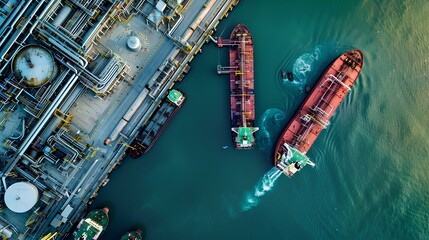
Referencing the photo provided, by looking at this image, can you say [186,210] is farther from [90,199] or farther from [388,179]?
[388,179]

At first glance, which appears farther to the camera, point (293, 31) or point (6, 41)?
point (293, 31)

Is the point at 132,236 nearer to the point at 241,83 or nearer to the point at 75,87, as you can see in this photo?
the point at 75,87

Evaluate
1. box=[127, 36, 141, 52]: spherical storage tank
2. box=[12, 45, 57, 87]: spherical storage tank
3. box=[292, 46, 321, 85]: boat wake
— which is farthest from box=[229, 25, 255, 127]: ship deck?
box=[12, 45, 57, 87]: spherical storage tank

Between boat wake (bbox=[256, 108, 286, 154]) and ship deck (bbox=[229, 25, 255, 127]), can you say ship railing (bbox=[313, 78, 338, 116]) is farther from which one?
ship deck (bbox=[229, 25, 255, 127])

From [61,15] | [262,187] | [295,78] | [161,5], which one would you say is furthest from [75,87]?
[295,78]

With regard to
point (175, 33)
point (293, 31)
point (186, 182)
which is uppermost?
point (293, 31)

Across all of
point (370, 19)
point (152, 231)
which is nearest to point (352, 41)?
point (370, 19)
